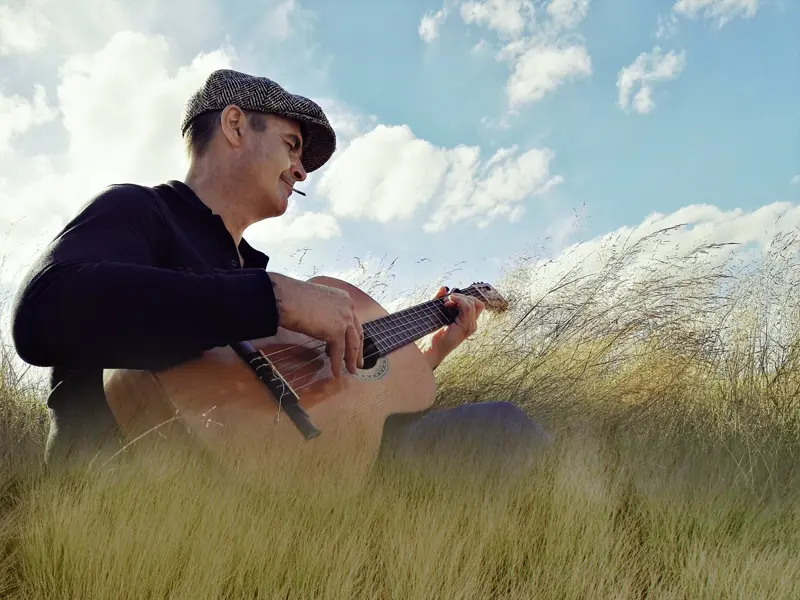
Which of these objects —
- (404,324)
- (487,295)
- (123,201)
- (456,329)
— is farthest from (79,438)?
(487,295)

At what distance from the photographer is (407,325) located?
2.09 meters

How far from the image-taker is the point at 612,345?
10.6 ft

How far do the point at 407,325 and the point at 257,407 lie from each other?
867 millimetres

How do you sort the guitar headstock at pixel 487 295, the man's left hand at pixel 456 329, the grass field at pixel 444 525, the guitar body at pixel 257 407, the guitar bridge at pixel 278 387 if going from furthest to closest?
the guitar headstock at pixel 487 295
the man's left hand at pixel 456 329
the guitar bridge at pixel 278 387
the guitar body at pixel 257 407
the grass field at pixel 444 525

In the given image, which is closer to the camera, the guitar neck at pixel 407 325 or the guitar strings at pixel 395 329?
the guitar strings at pixel 395 329

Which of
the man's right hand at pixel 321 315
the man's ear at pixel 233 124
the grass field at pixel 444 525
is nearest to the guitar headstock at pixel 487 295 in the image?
the grass field at pixel 444 525

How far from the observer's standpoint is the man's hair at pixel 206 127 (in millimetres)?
1850

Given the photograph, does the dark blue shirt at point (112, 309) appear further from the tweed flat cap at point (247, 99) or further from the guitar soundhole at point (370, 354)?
the tweed flat cap at point (247, 99)

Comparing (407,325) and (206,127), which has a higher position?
(206,127)

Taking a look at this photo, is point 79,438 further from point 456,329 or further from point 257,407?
point 456,329

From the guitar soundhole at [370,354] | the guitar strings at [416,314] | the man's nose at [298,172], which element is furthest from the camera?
the man's nose at [298,172]

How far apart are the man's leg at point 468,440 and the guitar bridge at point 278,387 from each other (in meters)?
0.28

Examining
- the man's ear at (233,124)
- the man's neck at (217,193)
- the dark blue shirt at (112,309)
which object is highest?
the man's ear at (233,124)

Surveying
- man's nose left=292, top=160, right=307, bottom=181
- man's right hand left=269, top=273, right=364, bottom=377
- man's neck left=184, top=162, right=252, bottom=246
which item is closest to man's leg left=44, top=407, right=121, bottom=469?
man's right hand left=269, top=273, right=364, bottom=377
